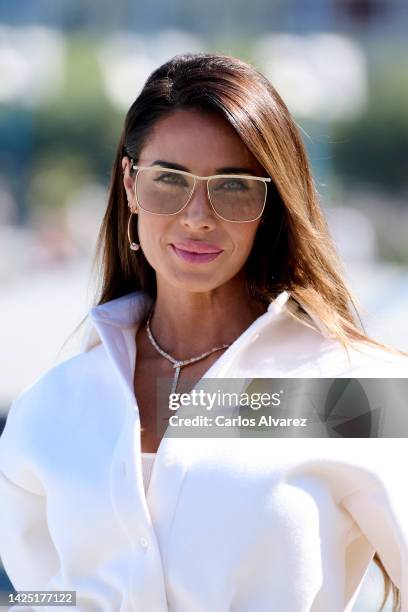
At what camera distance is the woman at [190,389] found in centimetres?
159

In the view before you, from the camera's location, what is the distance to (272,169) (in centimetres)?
170

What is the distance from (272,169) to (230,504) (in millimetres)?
503

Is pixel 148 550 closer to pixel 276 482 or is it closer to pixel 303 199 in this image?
pixel 276 482

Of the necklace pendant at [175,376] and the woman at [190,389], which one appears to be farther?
the necklace pendant at [175,376]

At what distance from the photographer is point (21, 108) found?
16469 millimetres

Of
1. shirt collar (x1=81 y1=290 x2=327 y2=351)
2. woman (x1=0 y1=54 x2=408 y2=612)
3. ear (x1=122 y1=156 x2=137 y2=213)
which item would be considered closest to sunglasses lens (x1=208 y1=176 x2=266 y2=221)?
woman (x1=0 y1=54 x2=408 y2=612)

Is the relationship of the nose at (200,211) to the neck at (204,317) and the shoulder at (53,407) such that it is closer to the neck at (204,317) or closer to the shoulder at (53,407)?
the neck at (204,317)

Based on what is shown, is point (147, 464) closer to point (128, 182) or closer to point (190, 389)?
point (190, 389)

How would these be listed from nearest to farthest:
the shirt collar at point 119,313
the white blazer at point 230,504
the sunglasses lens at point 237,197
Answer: the white blazer at point 230,504 < the sunglasses lens at point 237,197 < the shirt collar at point 119,313

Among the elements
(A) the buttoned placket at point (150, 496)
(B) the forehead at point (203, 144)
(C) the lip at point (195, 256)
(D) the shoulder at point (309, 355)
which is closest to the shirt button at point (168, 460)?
(A) the buttoned placket at point (150, 496)

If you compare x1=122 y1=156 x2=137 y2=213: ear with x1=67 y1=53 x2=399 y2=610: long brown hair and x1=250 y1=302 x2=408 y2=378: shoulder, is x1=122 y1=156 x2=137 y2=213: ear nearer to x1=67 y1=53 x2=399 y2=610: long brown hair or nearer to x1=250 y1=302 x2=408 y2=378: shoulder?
x1=67 y1=53 x2=399 y2=610: long brown hair

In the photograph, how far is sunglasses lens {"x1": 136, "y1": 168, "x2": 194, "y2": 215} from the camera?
5.60 ft

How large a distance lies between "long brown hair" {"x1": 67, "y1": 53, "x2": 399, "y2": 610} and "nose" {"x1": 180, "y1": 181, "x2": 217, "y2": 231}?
0.32 feet

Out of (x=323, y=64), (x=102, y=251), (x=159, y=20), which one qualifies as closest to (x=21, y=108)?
(x=159, y=20)
